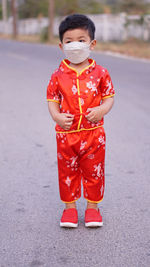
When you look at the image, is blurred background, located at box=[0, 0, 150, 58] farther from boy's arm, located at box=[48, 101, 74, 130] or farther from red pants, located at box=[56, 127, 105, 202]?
boy's arm, located at box=[48, 101, 74, 130]

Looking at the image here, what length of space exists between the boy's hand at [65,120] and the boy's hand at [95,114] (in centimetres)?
10

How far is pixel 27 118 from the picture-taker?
6.28 metres

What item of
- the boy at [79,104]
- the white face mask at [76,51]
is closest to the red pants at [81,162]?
the boy at [79,104]

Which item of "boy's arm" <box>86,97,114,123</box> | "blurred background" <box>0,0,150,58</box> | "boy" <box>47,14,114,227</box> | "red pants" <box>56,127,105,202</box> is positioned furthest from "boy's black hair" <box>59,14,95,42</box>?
"blurred background" <box>0,0,150,58</box>

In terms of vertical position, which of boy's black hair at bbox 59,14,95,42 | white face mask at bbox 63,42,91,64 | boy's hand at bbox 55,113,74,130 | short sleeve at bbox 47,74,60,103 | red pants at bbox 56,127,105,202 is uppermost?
boy's black hair at bbox 59,14,95,42

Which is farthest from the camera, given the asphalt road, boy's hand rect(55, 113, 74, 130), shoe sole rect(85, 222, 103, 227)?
shoe sole rect(85, 222, 103, 227)

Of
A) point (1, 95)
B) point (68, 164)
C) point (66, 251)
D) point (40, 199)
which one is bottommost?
point (1, 95)

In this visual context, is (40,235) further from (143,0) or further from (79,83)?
(143,0)

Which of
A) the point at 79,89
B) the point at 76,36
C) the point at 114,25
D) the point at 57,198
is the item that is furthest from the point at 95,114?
the point at 114,25

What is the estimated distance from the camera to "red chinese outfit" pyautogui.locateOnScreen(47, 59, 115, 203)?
2.65 metres

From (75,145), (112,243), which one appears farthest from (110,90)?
(112,243)

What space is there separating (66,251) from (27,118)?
153 inches

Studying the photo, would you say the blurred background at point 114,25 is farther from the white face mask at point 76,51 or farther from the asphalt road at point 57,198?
the white face mask at point 76,51

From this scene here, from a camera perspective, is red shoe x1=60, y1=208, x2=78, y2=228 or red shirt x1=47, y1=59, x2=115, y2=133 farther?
red shoe x1=60, y1=208, x2=78, y2=228
